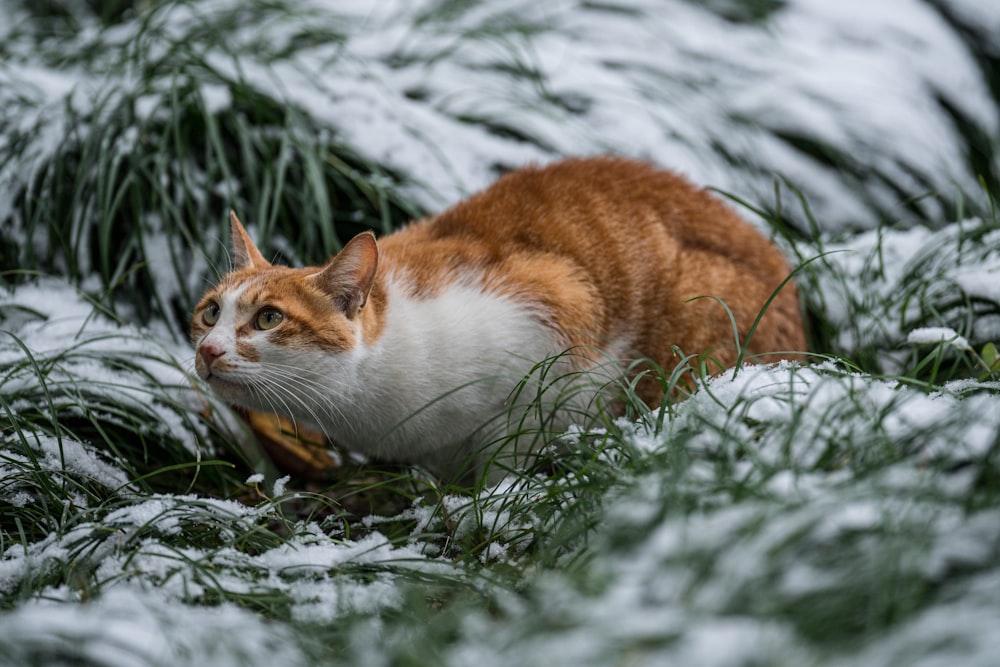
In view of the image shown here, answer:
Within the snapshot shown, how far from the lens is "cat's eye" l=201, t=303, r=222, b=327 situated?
2070 mm

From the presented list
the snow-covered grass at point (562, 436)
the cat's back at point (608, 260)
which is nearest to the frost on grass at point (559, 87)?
the snow-covered grass at point (562, 436)

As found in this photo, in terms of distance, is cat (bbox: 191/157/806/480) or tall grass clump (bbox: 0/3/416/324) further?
Result: tall grass clump (bbox: 0/3/416/324)

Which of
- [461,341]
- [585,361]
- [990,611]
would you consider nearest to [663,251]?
[585,361]

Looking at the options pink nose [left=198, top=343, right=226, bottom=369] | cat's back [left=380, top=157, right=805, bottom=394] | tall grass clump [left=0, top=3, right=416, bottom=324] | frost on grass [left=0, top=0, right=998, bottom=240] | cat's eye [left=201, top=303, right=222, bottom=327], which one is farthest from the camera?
frost on grass [left=0, top=0, right=998, bottom=240]

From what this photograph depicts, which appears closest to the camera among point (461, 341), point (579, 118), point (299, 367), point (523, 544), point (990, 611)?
point (990, 611)

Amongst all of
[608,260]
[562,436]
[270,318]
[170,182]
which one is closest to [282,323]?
[270,318]

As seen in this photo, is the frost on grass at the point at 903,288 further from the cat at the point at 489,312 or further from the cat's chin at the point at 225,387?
the cat's chin at the point at 225,387

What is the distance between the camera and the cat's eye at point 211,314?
2.07 m

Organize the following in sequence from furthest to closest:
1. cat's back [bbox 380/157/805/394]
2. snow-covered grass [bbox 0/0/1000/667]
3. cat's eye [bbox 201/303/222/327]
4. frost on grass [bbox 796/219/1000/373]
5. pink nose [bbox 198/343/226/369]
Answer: frost on grass [bbox 796/219/1000/373] < cat's back [bbox 380/157/805/394] < cat's eye [bbox 201/303/222/327] < pink nose [bbox 198/343/226/369] < snow-covered grass [bbox 0/0/1000/667]

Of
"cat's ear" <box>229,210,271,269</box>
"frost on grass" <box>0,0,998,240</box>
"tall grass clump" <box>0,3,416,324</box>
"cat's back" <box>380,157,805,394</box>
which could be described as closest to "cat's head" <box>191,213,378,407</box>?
"cat's ear" <box>229,210,271,269</box>

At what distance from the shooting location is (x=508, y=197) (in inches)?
92.5

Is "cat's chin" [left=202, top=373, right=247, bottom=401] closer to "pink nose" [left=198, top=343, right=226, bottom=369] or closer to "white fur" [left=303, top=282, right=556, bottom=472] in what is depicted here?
"pink nose" [left=198, top=343, right=226, bottom=369]

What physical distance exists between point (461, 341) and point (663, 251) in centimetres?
57

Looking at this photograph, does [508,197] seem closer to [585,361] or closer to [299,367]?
[585,361]
